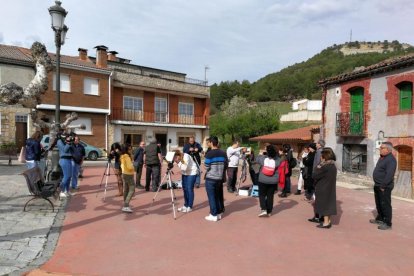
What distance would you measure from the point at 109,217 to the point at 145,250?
2.38 meters

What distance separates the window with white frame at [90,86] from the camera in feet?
93.7

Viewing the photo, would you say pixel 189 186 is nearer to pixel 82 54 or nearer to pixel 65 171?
pixel 65 171

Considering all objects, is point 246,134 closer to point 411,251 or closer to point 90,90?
point 90,90

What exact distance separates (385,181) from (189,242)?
4.15m

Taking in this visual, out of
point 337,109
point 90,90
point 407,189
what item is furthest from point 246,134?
point 407,189

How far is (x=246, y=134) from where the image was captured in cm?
4609

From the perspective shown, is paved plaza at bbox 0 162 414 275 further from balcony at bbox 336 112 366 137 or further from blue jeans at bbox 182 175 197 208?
balcony at bbox 336 112 366 137

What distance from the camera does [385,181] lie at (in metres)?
7.51

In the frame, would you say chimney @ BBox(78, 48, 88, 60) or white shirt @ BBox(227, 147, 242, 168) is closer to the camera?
white shirt @ BBox(227, 147, 242, 168)

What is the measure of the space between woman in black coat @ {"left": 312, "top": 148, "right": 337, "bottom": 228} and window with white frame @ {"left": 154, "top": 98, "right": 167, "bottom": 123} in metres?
27.3

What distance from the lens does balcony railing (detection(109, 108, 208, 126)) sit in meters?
31.1

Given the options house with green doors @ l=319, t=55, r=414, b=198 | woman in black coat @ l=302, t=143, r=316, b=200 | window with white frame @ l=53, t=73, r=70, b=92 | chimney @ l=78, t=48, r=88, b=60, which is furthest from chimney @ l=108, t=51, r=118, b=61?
woman in black coat @ l=302, t=143, r=316, b=200

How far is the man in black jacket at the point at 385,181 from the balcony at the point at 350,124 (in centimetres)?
1063

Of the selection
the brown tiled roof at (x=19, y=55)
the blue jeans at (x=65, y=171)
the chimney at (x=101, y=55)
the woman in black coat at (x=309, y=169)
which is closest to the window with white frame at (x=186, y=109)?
the chimney at (x=101, y=55)
